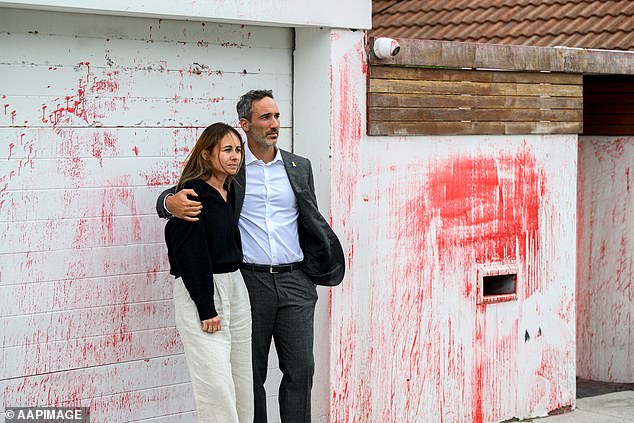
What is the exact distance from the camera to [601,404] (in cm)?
905

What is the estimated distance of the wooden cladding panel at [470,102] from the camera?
24.3 feet

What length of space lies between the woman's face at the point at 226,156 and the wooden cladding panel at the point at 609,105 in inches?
187

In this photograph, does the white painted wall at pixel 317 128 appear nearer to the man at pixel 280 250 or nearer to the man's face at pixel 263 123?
the man at pixel 280 250

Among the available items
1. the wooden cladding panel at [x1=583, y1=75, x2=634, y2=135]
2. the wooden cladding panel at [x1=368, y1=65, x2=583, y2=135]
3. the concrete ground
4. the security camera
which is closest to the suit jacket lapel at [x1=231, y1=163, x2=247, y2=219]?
the wooden cladding panel at [x1=368, y1=65, x2=583, y2=135]

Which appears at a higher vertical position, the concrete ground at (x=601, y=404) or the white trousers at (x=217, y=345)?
the white trousers at (x=217, y=345)

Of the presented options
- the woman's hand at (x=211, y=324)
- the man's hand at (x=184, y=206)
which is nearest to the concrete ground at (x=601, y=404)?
the woman's hand at (x=211, y=324)

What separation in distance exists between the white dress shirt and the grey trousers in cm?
10

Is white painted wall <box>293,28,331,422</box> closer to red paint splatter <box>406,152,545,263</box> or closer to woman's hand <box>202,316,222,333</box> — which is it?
red paint splatter <box>406,152,545,263</box>

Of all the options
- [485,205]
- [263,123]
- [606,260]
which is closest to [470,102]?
[485,205]

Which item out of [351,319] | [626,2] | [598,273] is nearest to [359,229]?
[351,319]

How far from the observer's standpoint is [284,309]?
20.6ft

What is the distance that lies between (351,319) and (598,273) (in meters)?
3.62

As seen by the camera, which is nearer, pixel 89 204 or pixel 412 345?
pixel 89 204

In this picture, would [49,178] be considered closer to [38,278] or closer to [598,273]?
[38,278]
